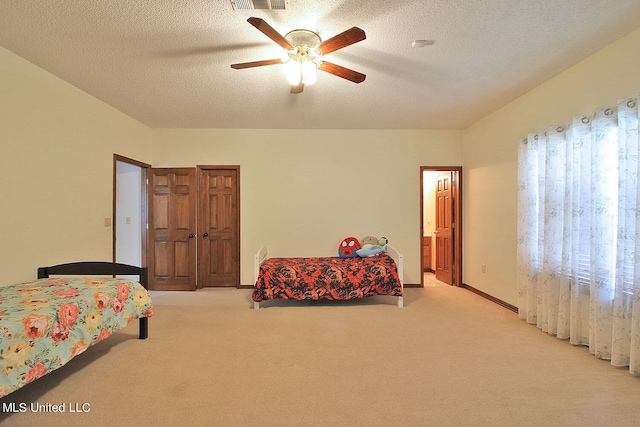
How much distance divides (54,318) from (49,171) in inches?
67.8

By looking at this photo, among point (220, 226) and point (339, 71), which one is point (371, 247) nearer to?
point (220, 226)

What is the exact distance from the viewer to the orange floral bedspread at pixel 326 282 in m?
3.78

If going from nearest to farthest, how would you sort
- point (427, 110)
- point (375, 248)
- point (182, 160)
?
point (427, 110) → point (375, 248) → point (182, 160)

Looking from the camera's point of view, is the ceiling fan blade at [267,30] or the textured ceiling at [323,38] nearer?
the ceiling fan blade at [267,30]

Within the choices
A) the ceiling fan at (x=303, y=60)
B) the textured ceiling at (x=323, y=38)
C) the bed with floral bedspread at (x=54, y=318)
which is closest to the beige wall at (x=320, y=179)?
the textured ceiling at (x=323, y=38)

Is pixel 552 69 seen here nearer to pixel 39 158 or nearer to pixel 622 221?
pixel 622 221

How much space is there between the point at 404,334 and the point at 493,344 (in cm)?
77

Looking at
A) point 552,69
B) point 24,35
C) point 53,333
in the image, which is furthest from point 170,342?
point 552,69

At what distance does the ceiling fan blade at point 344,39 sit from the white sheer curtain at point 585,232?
6.74ft

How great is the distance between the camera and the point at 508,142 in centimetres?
381

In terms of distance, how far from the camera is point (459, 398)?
1946 millimetres

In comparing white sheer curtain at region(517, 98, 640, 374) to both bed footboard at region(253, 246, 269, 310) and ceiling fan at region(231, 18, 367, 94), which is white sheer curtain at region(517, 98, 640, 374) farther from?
bed footboard at region(253, 246, 269, 310)
